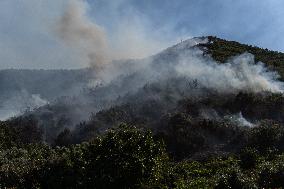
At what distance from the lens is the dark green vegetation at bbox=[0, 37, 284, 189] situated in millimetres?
46156

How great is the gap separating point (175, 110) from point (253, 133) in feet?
53.8

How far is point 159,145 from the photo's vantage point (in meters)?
47.7

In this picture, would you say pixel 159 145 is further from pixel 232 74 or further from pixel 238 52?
pixel 238 52

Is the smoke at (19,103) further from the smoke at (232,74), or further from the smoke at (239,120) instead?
the smoke at (239,120)

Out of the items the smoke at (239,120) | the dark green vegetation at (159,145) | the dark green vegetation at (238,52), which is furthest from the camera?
the dark green vegetation at (238,52)

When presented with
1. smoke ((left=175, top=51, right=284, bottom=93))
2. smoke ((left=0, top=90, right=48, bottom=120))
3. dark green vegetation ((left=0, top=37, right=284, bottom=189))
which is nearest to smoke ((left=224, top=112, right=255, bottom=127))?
dark green vegetation ((left=0, top=37, right=284, bottom=189))

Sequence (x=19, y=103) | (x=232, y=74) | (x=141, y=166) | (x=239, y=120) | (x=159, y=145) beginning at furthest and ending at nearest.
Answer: (x=19, y=103), (x=232, y=74), (x=239, y=120), (x=159, y=145), (x=141, y=166)

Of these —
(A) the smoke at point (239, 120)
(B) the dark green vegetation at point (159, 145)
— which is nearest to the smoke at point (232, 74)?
(B) the dark green vegetation at point (159, 145)

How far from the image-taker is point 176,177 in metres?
49.8

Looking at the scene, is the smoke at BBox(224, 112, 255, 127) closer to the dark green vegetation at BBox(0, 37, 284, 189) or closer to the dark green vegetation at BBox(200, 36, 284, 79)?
the dark green vegetation at BBox(0, 37, 284, 189)

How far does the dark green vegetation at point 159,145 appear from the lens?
46.2 meters

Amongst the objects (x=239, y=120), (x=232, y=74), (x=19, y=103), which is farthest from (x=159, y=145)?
(x=19, y=103)

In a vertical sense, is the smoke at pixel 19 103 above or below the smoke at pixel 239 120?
above

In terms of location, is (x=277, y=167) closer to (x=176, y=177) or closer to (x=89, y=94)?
(x=176, y=177)
